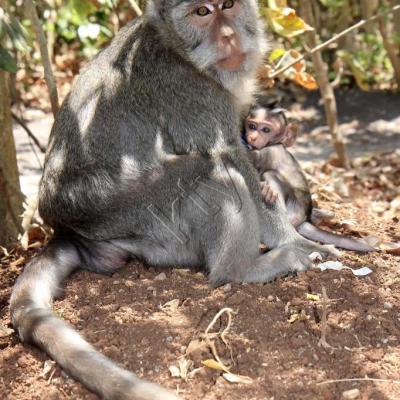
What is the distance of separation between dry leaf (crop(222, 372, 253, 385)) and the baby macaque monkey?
1780 mm

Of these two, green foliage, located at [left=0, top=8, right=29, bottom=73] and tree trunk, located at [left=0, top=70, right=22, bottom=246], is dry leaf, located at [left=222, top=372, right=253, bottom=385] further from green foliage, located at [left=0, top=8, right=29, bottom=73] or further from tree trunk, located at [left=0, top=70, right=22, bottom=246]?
tree trunk, located at [left=0, top=70, right=22, bottom=246]

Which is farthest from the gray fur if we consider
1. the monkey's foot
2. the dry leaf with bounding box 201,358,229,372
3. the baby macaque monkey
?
the dry leaf with bounding box 201,358,229,372

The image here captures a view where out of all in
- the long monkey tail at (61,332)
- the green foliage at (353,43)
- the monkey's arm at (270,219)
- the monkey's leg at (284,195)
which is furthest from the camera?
the green foliage at (353,43)

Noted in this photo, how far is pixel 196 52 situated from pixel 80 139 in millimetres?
916

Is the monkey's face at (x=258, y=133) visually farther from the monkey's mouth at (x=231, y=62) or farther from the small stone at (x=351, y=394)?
the small stone at (x=351, y=394)

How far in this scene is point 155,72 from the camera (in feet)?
15.6

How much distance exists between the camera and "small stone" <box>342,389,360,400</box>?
3.45 metres

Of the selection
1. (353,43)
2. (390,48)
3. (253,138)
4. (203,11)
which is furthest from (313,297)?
(353,43)

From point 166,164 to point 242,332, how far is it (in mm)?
1202

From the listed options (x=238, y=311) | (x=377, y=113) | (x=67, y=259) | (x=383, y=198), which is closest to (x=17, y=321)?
(x=67, y=259)

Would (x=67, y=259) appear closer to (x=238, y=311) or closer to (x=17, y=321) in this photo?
(x=17, y=321)

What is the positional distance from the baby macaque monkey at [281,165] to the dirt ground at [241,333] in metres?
0.47

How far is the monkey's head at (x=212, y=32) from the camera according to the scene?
4.63 meters

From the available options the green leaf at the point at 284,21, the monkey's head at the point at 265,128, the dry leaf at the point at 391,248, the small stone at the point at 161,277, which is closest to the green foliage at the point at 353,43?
the green leaf at the point at 284,21
